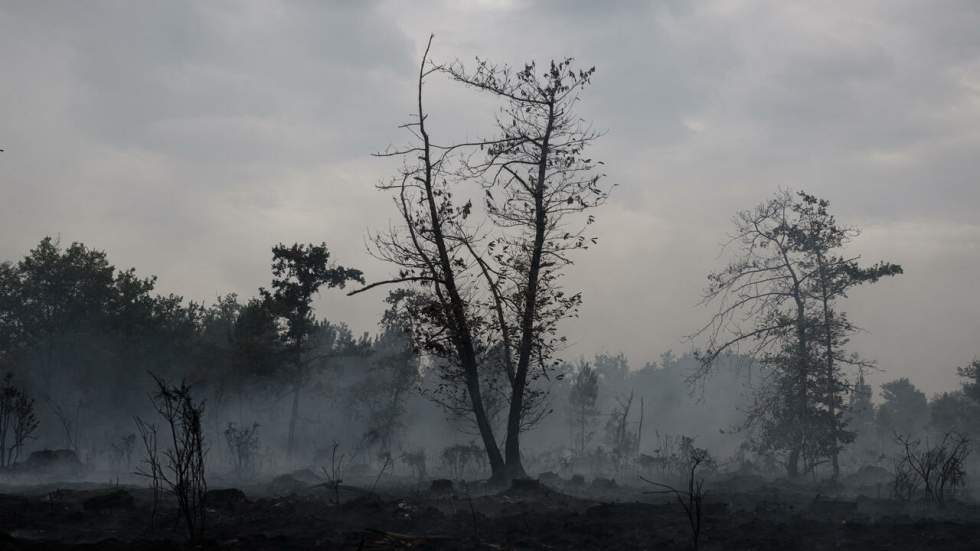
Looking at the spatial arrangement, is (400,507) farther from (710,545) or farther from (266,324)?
(266,324)

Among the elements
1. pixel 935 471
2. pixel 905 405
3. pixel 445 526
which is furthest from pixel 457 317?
pixel 905 405

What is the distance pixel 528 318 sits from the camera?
15.8 m

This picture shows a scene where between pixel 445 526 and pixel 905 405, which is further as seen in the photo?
pixel 905 405

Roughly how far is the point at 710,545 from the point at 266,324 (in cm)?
3136

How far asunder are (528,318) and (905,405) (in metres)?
79.5

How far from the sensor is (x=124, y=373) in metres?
42.2

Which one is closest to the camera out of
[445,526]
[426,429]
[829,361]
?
[445,526]

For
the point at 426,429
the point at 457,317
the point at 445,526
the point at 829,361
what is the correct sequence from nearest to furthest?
1. the point at 445,526
2. the point at 457,317
3. the point at 829,361
4. the point at 426,429

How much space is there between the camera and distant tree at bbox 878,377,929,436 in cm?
7454

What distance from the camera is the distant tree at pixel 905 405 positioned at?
74.5m

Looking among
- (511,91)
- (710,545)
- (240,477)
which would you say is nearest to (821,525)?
(710,545)

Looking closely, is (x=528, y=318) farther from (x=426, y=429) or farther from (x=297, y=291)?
(x=426, y=429)

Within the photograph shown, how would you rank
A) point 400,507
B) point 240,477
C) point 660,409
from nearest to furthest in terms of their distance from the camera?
1. point 400,507
2. point 240,477
3. point 660,409

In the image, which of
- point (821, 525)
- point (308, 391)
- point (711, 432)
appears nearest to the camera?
point (821, 525)
